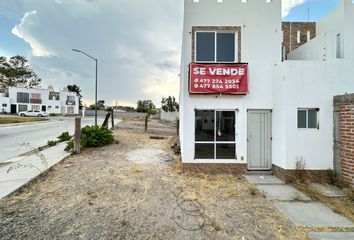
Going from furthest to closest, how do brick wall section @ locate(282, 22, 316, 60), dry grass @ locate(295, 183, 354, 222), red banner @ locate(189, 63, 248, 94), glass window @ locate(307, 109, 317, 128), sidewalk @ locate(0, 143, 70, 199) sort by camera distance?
1. brick wall section @ locate(282, 22, 316, 60)
2. red banner @ locate(189, 63, 248, 94)
3. glass window @ locate(307, 109, 317, 128)
4. sidewalk @ locate(0, 143, 70, 199)
5. dry grass @ locate(295, 183, 354, 222)

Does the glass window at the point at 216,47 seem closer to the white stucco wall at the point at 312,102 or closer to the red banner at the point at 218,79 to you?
the red banner at the point at 218,79

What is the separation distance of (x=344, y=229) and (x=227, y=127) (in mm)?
4301

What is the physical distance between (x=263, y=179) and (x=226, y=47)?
506 centimetres

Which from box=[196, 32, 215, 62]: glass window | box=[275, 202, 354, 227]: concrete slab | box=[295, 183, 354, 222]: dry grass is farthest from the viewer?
box=[196, 32, 215, 62]: glass window

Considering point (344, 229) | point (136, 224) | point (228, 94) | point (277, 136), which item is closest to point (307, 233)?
point (344, 229)

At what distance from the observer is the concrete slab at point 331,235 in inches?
144

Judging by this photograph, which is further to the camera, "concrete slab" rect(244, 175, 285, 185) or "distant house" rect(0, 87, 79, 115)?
"distant house" rect(0, 87, 79, 115)

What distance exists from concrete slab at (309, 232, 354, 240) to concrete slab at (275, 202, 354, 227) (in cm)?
28

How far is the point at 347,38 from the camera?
6945 millimetres

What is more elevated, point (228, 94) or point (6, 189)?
point (228, 94)

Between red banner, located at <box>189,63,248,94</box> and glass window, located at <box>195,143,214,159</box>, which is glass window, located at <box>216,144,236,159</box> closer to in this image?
glass window, located at <box>195,143,214,159</box>

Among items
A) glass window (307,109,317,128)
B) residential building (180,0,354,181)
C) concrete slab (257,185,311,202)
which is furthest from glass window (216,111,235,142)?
glass window (307,109,317,128)

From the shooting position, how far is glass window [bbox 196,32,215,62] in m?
7.64

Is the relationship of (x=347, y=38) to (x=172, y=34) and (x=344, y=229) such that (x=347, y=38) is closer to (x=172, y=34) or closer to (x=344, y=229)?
(x=344, y=229)
